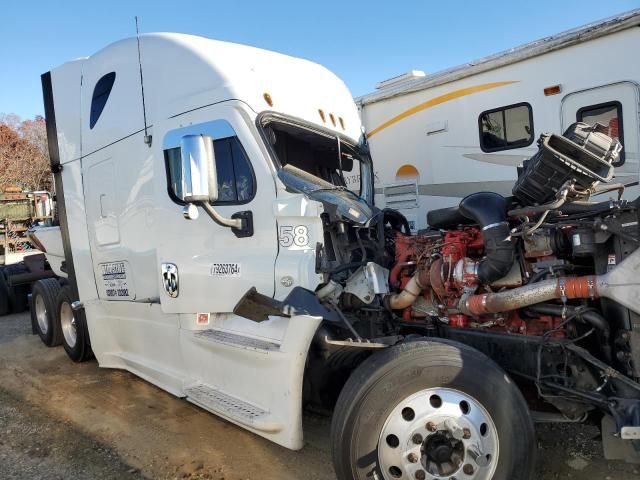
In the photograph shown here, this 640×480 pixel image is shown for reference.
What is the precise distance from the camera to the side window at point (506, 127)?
21.3 ft

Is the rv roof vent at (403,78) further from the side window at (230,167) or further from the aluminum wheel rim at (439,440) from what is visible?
the aluminum wheel rim at (439,440)

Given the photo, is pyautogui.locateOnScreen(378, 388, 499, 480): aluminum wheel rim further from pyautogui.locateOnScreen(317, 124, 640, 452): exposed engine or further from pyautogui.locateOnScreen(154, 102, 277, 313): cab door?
pyautogui.locateOnScreen(154, 102, 277, 313): cab door

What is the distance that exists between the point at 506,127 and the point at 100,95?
4510mm

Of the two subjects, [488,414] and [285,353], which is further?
[285,353]

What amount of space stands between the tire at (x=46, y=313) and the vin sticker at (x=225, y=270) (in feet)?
14.0

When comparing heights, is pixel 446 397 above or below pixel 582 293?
below

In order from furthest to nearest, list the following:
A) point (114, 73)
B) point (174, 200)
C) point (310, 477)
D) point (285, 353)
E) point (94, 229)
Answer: point (94, 229) < point (114, 73) < point (174, 200) < point (310, 477) < point (285, 353)

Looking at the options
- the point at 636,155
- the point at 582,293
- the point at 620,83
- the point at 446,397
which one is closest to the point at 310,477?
the point at 446,397

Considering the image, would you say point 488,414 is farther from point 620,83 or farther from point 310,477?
point 620,83

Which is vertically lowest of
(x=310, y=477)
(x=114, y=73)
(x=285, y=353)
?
(x=310, y=477)

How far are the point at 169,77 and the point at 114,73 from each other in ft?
3.39

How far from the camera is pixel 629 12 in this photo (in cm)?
561

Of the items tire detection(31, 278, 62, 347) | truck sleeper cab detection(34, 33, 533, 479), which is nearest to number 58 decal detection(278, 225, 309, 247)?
truck sleeper cab detection(34, 33, 533, 479)

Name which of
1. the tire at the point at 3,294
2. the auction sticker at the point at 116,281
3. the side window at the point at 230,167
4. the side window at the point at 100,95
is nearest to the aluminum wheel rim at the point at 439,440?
the side window at the point at 230,167
